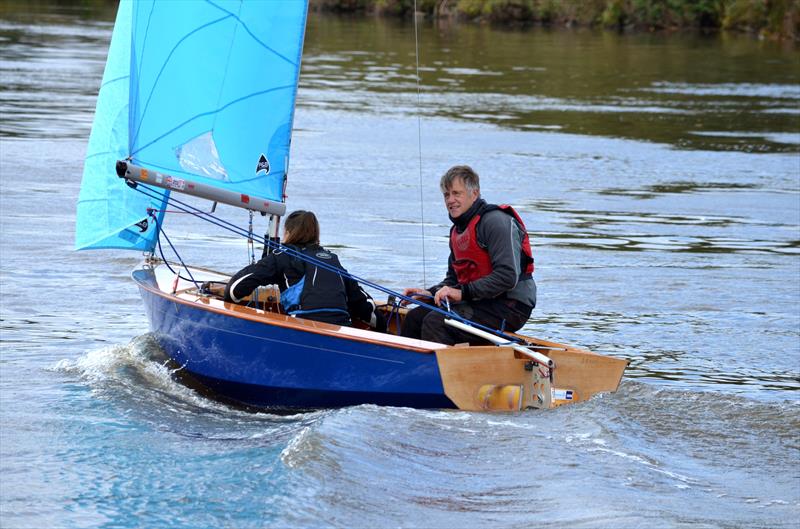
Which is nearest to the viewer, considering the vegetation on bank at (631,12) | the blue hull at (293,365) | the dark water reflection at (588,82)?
the blue hull at (293,365)

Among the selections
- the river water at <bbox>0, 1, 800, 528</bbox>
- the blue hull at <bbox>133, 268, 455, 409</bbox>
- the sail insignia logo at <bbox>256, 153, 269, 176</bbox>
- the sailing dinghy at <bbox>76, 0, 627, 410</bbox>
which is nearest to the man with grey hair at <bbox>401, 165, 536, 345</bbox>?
the sailing dinghy at <bbox>76, 0, 627, 410</bbox>

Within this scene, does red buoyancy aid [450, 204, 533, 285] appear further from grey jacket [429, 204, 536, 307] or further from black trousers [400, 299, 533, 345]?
black trousers [400, 299, 533, 345]

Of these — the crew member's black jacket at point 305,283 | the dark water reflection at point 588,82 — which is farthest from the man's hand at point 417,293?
the dark water reflection at point 588,82

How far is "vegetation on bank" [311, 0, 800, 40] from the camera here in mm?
48031

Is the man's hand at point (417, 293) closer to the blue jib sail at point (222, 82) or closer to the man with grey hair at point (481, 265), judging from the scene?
the man with grey hair at point (481, 265)

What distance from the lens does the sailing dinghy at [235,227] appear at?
658cm

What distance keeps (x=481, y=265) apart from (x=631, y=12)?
4883 centimetres

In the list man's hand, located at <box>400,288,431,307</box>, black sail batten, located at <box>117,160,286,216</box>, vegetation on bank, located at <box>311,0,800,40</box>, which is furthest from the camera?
vegetation on bank, located at <box>311,0,800,40</box>

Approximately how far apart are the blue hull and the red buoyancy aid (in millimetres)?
767

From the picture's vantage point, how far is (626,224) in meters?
13.8

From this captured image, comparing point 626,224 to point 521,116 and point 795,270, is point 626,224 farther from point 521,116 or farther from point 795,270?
point 521,116

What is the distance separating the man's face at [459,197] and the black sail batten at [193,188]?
4.22 feet

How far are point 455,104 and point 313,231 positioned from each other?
18446mm

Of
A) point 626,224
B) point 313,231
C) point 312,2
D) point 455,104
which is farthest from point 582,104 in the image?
point 312,2
